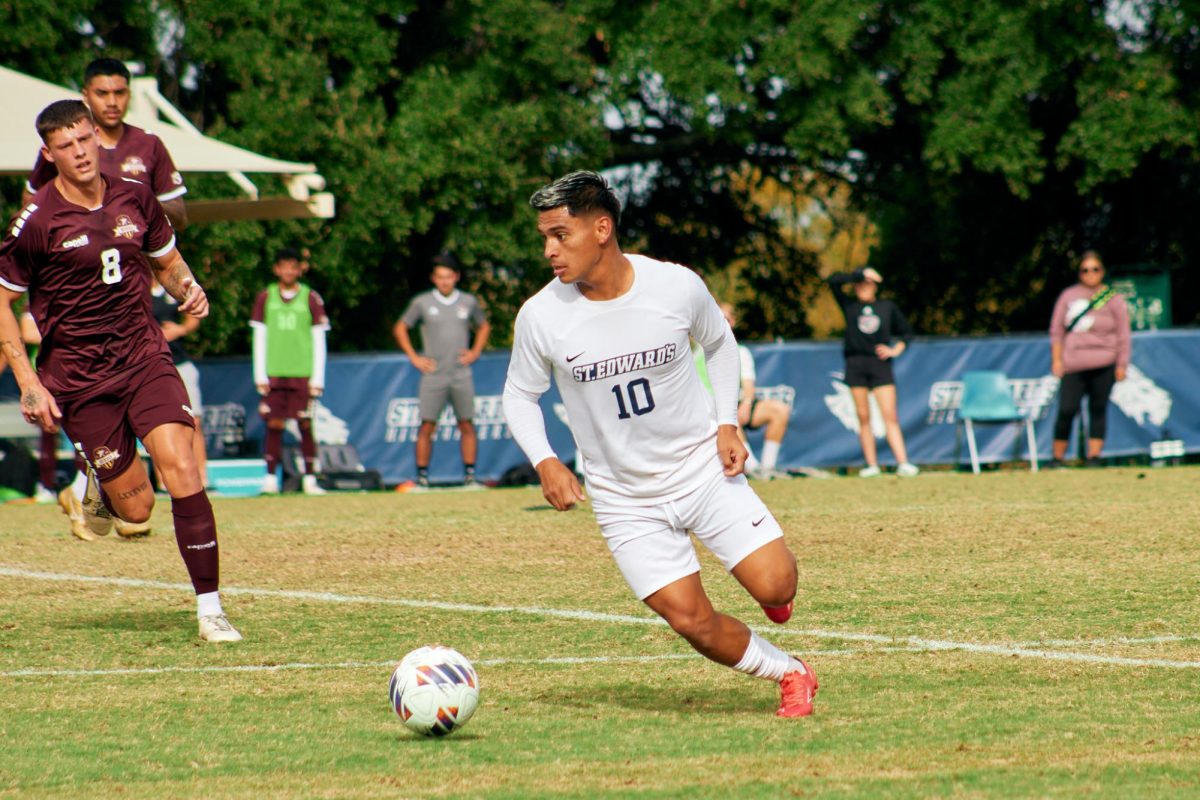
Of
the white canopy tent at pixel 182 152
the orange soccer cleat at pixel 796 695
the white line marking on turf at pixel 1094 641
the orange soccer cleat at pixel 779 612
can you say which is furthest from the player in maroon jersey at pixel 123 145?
the white canopy tent at pixel 182 152

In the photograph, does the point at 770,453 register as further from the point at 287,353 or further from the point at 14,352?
the point at 14,352

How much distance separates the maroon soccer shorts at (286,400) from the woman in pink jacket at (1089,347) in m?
8.28

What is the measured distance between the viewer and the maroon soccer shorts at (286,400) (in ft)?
57.0

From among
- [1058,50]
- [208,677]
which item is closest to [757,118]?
[1058,50]

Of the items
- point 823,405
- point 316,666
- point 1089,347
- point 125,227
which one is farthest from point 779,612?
point 823,405

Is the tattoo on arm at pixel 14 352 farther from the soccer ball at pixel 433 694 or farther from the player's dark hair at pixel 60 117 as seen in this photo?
the soccer ball at pixel 433 694

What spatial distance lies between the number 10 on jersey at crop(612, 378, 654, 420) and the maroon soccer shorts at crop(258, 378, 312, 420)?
39.4 feet

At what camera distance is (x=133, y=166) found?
8695 mm

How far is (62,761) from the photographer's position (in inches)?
199

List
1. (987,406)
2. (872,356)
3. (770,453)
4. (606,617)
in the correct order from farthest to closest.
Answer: (987,406)
(770,453)
(872,356)
(606,617)

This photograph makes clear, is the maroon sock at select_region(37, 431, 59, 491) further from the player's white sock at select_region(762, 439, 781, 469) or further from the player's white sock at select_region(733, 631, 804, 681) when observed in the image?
the player's white sock at select_region(733, 631, 804, 681)

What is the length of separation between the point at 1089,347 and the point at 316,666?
45.6 feet

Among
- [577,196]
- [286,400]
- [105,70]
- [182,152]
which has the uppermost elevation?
[182,152]

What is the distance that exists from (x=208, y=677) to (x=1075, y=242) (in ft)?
78.5
